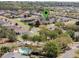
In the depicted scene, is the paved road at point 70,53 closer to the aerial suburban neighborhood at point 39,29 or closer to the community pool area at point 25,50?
the aerial suburban neighborhood at point 39,29

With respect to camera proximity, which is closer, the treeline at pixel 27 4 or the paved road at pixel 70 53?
the paved road at pixel 70 53

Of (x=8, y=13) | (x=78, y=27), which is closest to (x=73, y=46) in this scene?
(x=78, y=27)

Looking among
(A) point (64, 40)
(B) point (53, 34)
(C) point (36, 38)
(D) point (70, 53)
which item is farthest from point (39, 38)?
(D) point (70, 53)

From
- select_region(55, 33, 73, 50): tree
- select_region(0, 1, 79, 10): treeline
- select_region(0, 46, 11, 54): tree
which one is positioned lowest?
select_region(0, 46, 11, 54): tree

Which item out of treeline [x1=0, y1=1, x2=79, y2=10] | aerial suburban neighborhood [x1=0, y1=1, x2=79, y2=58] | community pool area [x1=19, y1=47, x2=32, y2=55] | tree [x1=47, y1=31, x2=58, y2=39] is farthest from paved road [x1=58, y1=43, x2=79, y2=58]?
treeline [x1=0, y1=1, x2=79, y2=10]

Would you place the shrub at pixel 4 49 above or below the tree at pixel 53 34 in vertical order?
below

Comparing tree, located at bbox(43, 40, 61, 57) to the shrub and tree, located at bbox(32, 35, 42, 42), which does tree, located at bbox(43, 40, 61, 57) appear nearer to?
tree, located at bbox(32, 35, 42, 42)

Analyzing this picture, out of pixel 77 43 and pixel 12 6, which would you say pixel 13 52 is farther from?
pixel 77 43

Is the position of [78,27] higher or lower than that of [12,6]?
lower

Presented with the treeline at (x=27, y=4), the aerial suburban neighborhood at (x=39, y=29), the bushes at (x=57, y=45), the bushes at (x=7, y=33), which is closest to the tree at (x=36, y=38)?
the aerial suburban neighborhood at (x=39, y=29)
